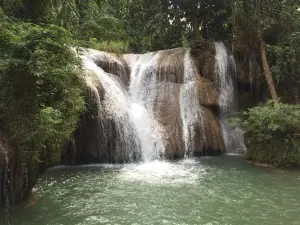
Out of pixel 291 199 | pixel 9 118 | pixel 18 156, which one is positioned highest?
pixel 9 118

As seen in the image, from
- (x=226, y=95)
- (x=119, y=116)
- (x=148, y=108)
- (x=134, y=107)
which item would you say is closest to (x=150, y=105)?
(x=148, y=108)

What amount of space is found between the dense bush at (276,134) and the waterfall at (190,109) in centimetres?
284

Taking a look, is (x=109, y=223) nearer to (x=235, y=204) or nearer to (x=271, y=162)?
(x=235, y=204)

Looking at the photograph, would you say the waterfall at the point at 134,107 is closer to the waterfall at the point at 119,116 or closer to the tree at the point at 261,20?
the waterfall at the point at 119,116

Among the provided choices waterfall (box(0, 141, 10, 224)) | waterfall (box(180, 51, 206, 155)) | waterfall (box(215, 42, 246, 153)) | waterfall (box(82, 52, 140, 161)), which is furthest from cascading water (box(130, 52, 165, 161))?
waterfall (box(0, 141, 10, 224))

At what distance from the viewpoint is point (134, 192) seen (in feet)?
29.0

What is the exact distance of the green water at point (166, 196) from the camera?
6.97 m

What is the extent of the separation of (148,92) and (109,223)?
10359mm

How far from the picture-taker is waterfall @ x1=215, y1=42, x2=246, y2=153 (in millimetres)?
16422

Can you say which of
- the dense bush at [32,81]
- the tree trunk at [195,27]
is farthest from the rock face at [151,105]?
the dense bush at [32,81]

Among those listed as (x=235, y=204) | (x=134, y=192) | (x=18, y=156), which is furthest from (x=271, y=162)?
(x=18, y=156)

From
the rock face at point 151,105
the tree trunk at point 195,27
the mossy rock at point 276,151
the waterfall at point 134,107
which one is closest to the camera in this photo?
the mossy rock at point 276,151

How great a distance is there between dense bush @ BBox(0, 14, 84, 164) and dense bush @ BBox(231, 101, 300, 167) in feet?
27.0

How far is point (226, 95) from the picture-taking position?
17.1 meters
